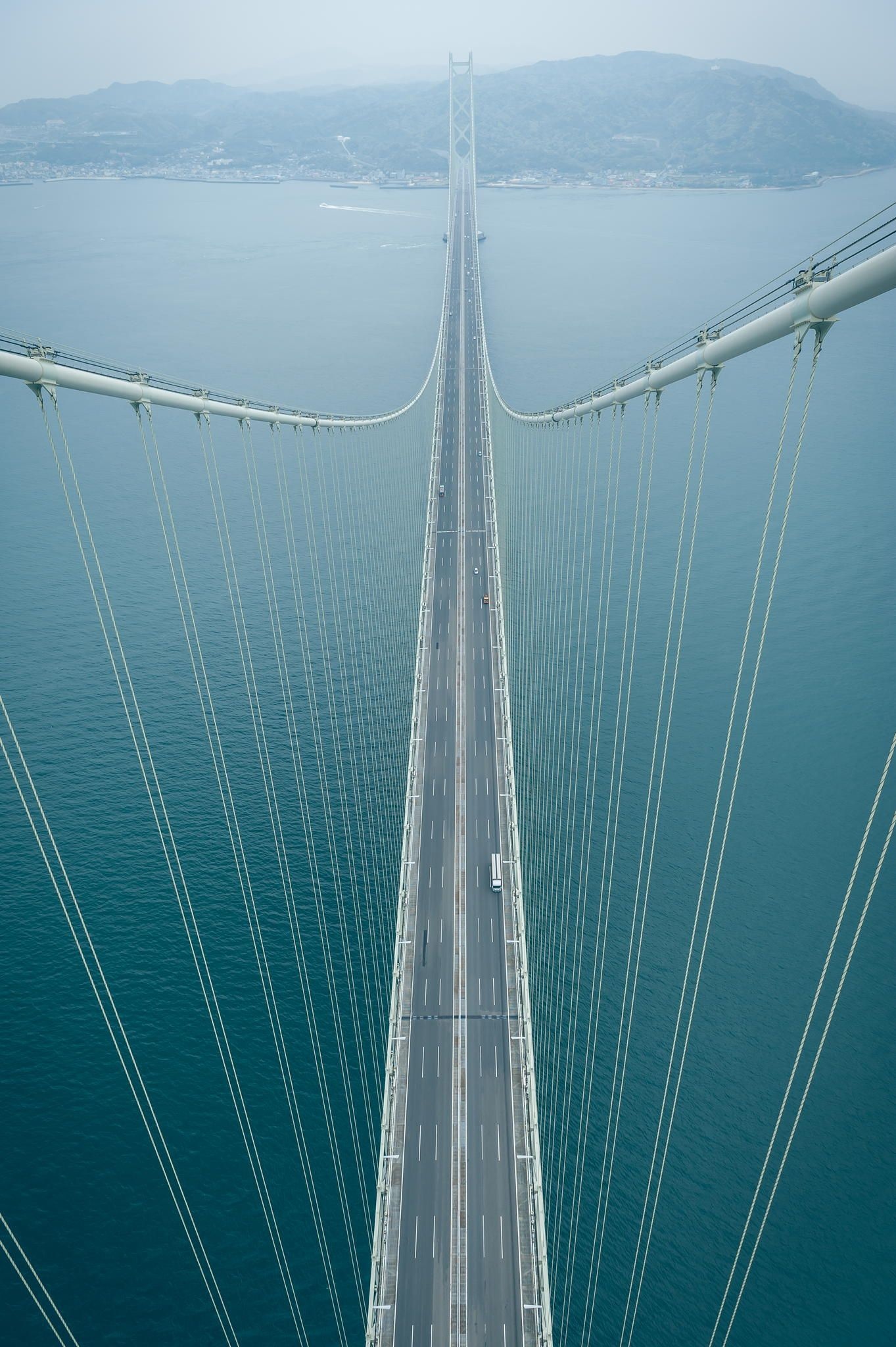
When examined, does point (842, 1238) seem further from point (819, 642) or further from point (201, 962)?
point (819, 642)

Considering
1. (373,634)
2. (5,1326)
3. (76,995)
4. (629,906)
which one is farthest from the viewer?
(373,634)

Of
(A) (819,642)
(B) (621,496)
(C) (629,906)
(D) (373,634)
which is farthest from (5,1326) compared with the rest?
(B) (621,496)

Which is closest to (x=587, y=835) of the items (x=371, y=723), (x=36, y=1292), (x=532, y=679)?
(x=532, y=679)

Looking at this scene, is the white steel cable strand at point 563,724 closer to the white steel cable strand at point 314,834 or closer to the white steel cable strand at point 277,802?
the white steel cable strand at point 314,834

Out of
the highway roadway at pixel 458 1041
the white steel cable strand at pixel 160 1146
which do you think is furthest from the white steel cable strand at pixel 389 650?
the white steel cable strand at pixel 160 1146

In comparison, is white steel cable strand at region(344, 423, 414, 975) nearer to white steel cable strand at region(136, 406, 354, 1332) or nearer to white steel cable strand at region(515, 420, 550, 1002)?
white steel cable strand at region(136, 406, 354, 1332)
